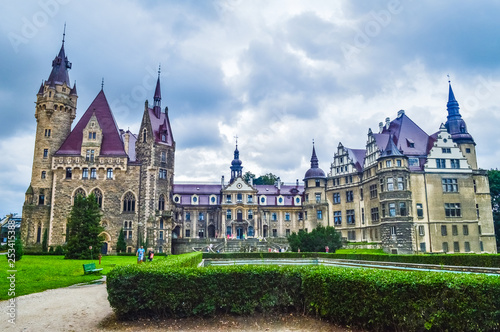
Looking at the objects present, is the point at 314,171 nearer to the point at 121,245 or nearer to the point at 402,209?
the point at 402,209

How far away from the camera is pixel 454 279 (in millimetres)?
9125

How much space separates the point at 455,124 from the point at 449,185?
9.46m

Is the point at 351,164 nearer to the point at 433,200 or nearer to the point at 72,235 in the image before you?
the point at 433,200

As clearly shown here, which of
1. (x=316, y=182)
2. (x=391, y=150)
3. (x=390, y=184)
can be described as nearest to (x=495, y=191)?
(x=390, y=184)

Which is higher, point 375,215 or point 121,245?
point 375,215

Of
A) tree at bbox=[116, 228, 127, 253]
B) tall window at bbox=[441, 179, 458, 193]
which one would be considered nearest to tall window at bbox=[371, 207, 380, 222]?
tall window at bbox=[441, 179, 458, 193]

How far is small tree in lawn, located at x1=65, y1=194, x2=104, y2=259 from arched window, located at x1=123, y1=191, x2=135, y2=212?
13102 mm

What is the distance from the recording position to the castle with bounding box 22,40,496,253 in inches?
1841

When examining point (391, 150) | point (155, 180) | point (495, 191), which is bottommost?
point (495, 191)

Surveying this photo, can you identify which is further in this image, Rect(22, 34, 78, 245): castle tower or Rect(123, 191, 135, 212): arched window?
Rect(123, 191, 135, 212): arched window

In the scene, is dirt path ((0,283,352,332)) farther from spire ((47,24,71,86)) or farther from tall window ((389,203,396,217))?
spire ((47,24,71,86))

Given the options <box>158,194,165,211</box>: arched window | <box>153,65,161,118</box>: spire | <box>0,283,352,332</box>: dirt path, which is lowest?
<box>0,283,352,332</box>: dirt path

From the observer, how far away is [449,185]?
1886 inches

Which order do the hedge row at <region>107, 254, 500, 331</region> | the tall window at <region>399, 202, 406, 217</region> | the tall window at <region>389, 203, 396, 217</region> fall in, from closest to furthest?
1. the hedge row at <region>107, 254, 500, 331</region>
2. the tall window at <region>399, 202, 406, 217</region>
3. the tall window at <region>389, 203, 396, 217</region>
